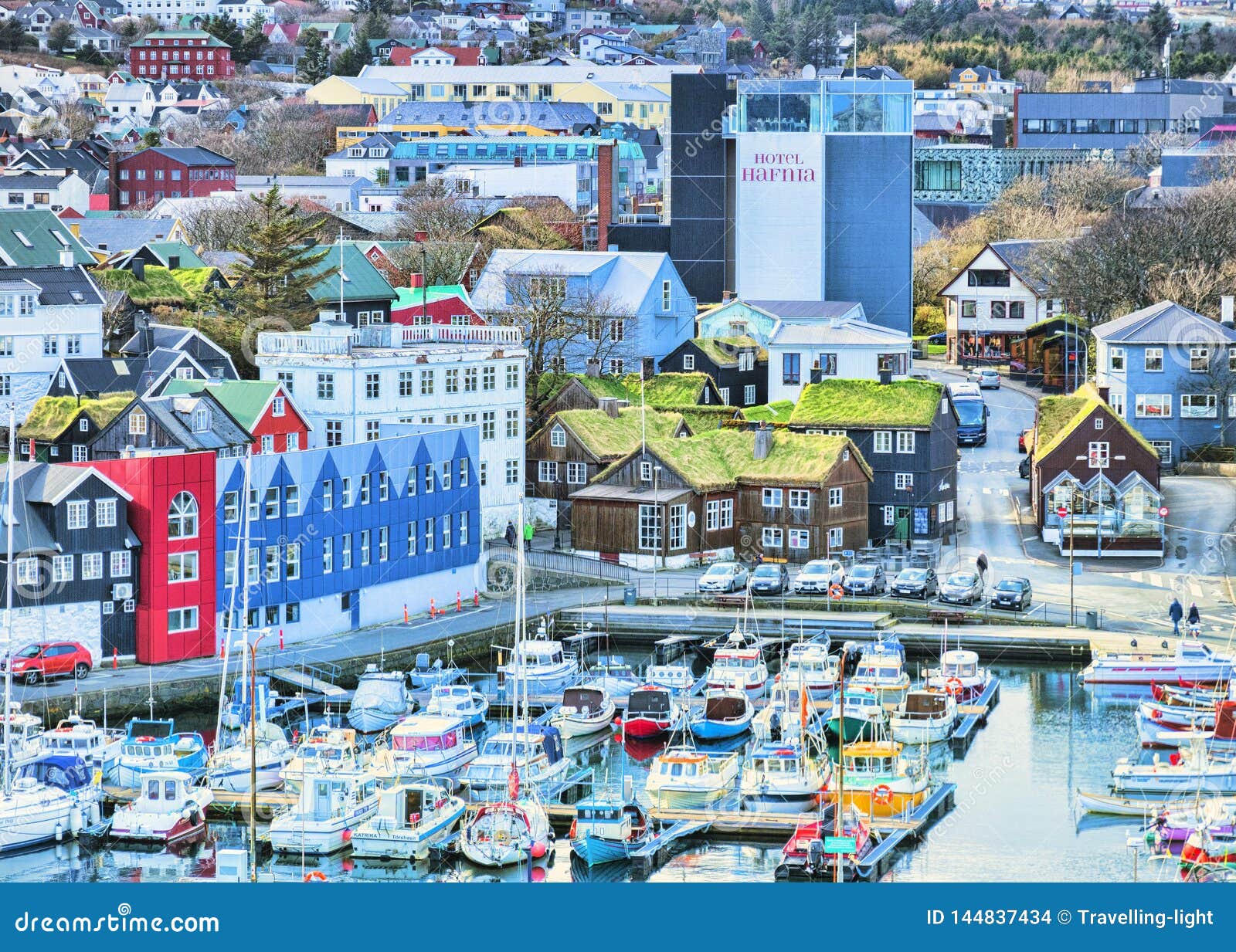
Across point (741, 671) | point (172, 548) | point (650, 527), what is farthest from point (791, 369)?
point (172, 548)

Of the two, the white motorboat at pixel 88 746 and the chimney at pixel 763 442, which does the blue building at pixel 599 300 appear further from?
the white motorboat at pixel 88 746

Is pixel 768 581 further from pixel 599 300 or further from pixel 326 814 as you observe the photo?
pixel 599 300

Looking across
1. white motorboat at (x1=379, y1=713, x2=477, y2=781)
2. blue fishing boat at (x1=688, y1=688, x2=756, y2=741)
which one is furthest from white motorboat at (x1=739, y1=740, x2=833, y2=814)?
white motorboat at (x1=379, y1=713, x2=477, y2=781)

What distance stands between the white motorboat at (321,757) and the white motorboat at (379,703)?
3691mm

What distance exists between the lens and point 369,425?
67812mm

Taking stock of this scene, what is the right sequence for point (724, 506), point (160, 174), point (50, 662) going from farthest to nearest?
1. point (160, 174)
2. point (724, 506)
3. point (50, 662)

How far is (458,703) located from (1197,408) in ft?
110

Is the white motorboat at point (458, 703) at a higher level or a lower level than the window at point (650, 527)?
lower

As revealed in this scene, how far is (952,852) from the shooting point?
44.6 metres

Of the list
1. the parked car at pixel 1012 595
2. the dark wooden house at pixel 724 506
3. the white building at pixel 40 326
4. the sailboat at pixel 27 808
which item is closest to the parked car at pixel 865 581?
the parked car at pixel 1012 595

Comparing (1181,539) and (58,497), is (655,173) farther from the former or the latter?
(58,497)

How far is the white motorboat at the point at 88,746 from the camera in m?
49.0

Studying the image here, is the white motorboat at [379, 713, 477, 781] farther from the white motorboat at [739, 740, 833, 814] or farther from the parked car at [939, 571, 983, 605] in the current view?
the parked car at [939, 571, 983, 605]

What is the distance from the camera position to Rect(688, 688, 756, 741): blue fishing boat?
53844 mm
